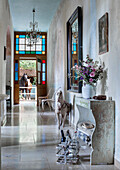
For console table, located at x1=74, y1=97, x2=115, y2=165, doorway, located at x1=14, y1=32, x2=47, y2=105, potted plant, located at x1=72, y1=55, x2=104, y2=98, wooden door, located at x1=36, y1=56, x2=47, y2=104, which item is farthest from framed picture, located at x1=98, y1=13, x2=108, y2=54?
doorway, located at x1=14, y1=32, x2=47, y2=105

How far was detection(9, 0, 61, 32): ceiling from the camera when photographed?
391 inches

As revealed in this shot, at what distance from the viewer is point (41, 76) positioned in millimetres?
14750

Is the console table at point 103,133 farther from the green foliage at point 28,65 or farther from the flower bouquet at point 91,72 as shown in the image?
the green foliage at point 28,65

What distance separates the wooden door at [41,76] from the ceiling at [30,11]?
2142mm

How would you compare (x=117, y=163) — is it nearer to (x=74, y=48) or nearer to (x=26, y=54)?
(x=74, y=48)

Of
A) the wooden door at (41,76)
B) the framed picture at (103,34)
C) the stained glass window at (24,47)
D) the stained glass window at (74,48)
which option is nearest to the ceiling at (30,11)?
the stained glass window at (24,47)

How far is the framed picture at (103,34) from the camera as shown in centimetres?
406

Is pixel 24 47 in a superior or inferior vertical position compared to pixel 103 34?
superior

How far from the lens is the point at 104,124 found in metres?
3.69

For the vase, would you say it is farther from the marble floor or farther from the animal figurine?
the animal figurine

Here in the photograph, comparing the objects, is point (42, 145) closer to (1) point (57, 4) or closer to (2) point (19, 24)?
(1) point (57, 4)

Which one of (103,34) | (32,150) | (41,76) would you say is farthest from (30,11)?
(32,150)

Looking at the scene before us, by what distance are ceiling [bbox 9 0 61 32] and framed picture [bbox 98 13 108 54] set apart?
599 cm

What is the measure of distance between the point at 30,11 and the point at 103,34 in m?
7.60
